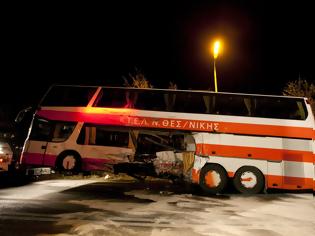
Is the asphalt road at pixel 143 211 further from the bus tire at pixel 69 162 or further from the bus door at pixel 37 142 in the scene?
the bus door at pixel 37 142

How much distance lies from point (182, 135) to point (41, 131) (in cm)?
496

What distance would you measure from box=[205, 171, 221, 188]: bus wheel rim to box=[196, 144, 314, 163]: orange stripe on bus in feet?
2.16

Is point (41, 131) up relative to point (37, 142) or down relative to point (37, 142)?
up

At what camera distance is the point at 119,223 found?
8734 millimetres

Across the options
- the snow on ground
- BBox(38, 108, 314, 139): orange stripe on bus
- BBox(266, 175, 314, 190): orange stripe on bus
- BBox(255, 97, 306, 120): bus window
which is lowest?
the snow on ground

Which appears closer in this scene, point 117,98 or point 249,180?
point 249,180

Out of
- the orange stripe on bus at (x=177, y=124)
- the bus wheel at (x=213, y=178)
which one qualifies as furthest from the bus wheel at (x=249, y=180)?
the orange stripe on bus at (x=177, y=124)

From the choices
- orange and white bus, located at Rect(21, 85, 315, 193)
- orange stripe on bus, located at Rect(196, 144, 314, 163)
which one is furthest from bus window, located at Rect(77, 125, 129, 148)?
orange stripe on bus, located at Rect(196, 144, 314, 163)

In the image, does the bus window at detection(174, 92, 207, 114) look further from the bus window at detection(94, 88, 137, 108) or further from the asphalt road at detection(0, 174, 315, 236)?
the asphalt road at detection(0, 174, 315, 236)

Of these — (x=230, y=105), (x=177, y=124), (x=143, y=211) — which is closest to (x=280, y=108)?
(x=230, y=105)

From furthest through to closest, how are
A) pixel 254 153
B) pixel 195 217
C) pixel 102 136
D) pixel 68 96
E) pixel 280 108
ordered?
pixel 68 96
pixel 102 136
pixel 280 108
pixel 254 153
pixel 195 217

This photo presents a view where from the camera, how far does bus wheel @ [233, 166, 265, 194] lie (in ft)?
46.5

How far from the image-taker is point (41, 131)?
48.3ft

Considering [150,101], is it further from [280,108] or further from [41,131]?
[280,108]
